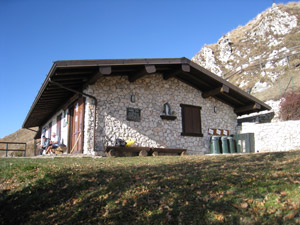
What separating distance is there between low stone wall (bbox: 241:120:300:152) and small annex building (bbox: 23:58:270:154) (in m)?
1.29

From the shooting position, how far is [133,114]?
12172 millimetres

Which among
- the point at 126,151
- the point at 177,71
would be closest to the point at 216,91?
the point at 177,71

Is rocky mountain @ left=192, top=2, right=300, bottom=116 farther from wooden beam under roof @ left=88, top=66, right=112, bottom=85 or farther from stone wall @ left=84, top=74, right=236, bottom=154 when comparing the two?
wooden beam under roof @ left=88, top=66, right=112, bottom=85

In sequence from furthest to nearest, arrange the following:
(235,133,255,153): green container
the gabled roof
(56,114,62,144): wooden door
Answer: (56,114,62,144): wooden door < (235,133,255,153): green container < the gabled roof

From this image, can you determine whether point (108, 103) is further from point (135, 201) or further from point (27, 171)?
point (135, 201)

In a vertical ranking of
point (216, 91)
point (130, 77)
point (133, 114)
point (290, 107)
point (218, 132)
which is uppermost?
point (130, 77)

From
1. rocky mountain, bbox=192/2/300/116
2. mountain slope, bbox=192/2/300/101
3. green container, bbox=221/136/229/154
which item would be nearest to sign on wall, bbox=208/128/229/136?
green container, bbox=221/136/229/154

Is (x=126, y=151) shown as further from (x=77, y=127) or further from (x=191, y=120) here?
(x=191, y=120)

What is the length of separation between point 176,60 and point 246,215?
8821 mm

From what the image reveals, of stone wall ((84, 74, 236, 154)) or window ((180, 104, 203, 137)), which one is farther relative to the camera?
window ((180, 104, 203, 137))

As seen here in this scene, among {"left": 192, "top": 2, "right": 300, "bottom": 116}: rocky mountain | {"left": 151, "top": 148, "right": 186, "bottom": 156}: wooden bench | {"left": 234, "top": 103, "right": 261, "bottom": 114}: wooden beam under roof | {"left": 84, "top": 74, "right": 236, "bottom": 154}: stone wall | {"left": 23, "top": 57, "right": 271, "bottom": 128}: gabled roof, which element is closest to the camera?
{"left": 23, "top": 57, "right": 271, "bottom": 128}: gabled roof

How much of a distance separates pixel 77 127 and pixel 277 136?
9.04 meters

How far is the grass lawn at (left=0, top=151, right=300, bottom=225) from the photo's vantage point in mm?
4297

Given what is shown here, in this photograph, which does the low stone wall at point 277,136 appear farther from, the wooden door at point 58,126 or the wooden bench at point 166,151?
the wooden door at point 58,126
